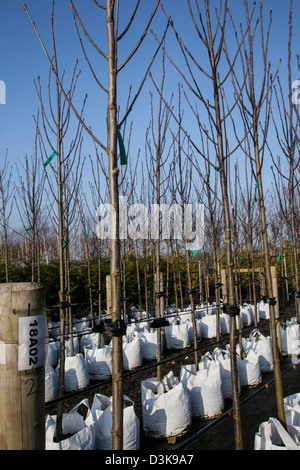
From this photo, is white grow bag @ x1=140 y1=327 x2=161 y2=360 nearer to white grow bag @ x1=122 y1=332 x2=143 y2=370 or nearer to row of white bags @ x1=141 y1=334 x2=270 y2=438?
white grow bag @ x1=122 y1=332 x2=143 y2=370

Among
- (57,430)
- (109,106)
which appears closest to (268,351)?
(57,430)

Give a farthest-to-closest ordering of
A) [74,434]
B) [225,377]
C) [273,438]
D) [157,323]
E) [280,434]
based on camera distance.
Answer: [225,377]
[74,434]
[157,323]
[273,438]
[280,434]

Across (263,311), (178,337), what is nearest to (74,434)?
(178,337)

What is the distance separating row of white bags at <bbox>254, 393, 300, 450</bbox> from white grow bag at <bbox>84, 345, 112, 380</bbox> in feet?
9.93

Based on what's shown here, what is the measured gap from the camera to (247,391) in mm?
4367

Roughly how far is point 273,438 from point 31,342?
1.91 m

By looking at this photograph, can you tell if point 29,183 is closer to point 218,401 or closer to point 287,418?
point 218,401

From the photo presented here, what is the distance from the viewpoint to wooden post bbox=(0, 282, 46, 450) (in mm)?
993

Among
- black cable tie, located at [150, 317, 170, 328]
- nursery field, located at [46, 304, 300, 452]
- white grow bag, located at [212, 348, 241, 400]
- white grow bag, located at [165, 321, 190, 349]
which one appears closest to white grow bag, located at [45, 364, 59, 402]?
nursery field, located at [46, 304, 300, 452]

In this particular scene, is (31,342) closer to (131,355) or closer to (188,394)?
(188,394)

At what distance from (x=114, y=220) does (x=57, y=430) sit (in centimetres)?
205

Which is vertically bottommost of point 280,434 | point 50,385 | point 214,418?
point 214,418

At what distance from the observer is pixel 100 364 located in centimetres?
504
